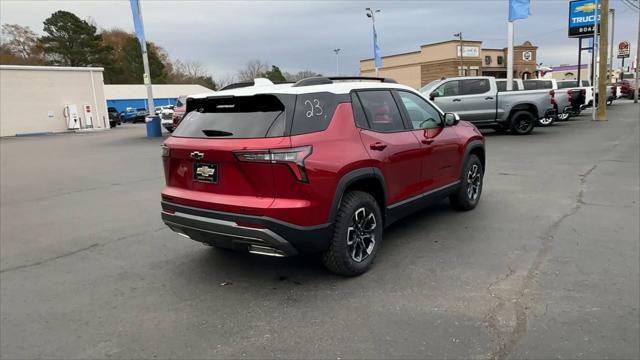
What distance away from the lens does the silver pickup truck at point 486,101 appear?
15.8 metres

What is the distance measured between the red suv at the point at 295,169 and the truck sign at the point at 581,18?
31.9 metres

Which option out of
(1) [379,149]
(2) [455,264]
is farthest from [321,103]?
(2) [455,264]

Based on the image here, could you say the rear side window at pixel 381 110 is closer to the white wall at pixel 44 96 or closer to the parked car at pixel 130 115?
the white wall at pixel 44 96

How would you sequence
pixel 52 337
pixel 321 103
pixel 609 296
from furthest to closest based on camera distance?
pixel 321 103 < pixel 609 296 < pixel 52 337

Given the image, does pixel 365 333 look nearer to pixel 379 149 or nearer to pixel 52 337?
pixel 379 149

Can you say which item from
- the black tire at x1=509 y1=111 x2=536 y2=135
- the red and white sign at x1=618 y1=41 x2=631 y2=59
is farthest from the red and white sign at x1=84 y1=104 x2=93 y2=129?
the red and white sign at x1=618 y1=41 x2=631 y2=59

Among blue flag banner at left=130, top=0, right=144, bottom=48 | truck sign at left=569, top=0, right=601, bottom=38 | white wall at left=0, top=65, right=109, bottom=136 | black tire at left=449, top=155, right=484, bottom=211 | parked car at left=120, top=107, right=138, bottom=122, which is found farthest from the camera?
parked car at left=120, top=107, right=138, bottom=122

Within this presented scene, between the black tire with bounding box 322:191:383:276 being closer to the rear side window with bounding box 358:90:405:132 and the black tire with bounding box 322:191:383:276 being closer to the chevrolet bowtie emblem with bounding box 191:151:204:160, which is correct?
→ the rear side window with bounding box 358:90:405:132

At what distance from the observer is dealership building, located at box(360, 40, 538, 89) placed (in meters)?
61.2

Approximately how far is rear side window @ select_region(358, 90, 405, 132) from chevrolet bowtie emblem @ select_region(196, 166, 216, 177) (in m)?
1.55

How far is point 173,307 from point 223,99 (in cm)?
181

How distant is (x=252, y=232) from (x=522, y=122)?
14939 millimetres

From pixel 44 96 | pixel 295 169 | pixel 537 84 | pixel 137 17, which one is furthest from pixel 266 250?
pixel 44 96

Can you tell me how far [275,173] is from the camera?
3.61 meters
